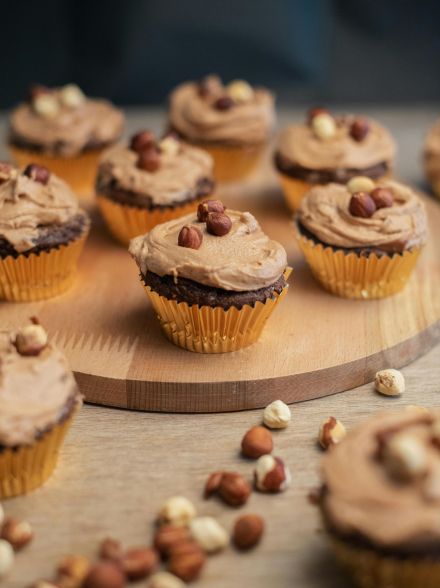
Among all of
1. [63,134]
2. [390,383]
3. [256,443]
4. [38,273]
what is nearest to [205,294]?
[256,443]

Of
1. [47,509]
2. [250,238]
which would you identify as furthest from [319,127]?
[47,509]

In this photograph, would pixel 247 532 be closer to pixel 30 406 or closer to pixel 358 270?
pixel 30 406

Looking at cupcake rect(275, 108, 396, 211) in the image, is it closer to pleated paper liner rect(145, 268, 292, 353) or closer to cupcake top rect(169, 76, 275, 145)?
cupcake top rect(169, 76, 275, 145)

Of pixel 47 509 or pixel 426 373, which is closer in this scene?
pixel 47 509

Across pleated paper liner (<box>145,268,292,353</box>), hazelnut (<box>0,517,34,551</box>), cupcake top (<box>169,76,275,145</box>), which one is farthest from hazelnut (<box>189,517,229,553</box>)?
cupcake top (<box>169,76,275,145</box>)

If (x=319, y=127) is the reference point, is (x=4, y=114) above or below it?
below

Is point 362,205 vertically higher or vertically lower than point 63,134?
higher

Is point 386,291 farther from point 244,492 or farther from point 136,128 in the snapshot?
point 136,128
